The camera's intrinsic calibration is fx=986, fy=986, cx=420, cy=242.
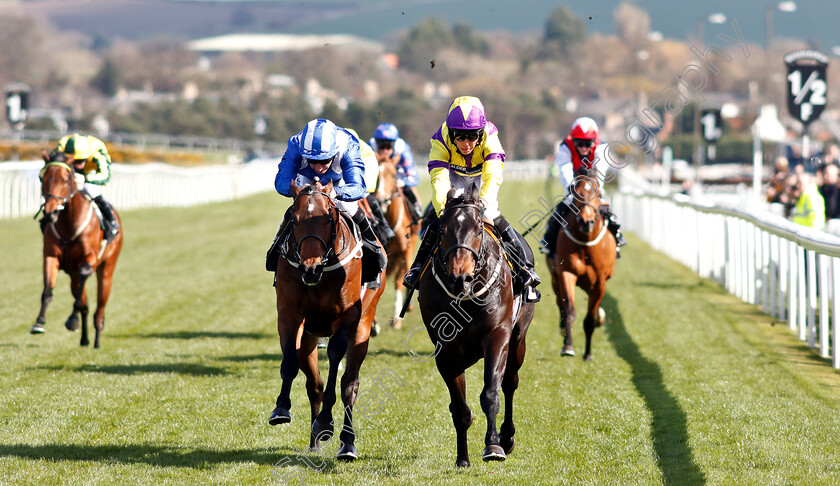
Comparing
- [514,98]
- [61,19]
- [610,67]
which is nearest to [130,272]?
[514,98]

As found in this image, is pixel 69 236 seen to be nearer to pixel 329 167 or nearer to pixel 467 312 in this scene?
pixel 329 167

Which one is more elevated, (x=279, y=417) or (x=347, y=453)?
(x=279, y=417)

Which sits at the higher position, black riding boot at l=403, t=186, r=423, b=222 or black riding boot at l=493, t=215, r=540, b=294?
black riding boot at l=403, t=186, r=423, b=222

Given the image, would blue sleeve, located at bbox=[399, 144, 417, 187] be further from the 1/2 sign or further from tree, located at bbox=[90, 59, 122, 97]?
tree, located at bbox=[90, 59, 122, 97]

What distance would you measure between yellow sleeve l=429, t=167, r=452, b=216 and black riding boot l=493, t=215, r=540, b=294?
1.34ft

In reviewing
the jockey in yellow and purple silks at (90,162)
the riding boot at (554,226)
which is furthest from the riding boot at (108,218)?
the riding boot at (554,226)

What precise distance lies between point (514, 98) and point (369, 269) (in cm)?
2059

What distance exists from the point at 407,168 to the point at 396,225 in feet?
2.75

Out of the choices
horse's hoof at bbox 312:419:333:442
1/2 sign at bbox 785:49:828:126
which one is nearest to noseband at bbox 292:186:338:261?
horse's hoof at bbox 312:419:333:442

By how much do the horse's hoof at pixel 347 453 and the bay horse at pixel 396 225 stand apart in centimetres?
503

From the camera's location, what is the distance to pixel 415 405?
7180mm

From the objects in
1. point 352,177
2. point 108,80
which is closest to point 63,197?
point 352,177

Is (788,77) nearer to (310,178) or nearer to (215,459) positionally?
(310,178)

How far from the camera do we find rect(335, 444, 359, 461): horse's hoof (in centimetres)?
552
